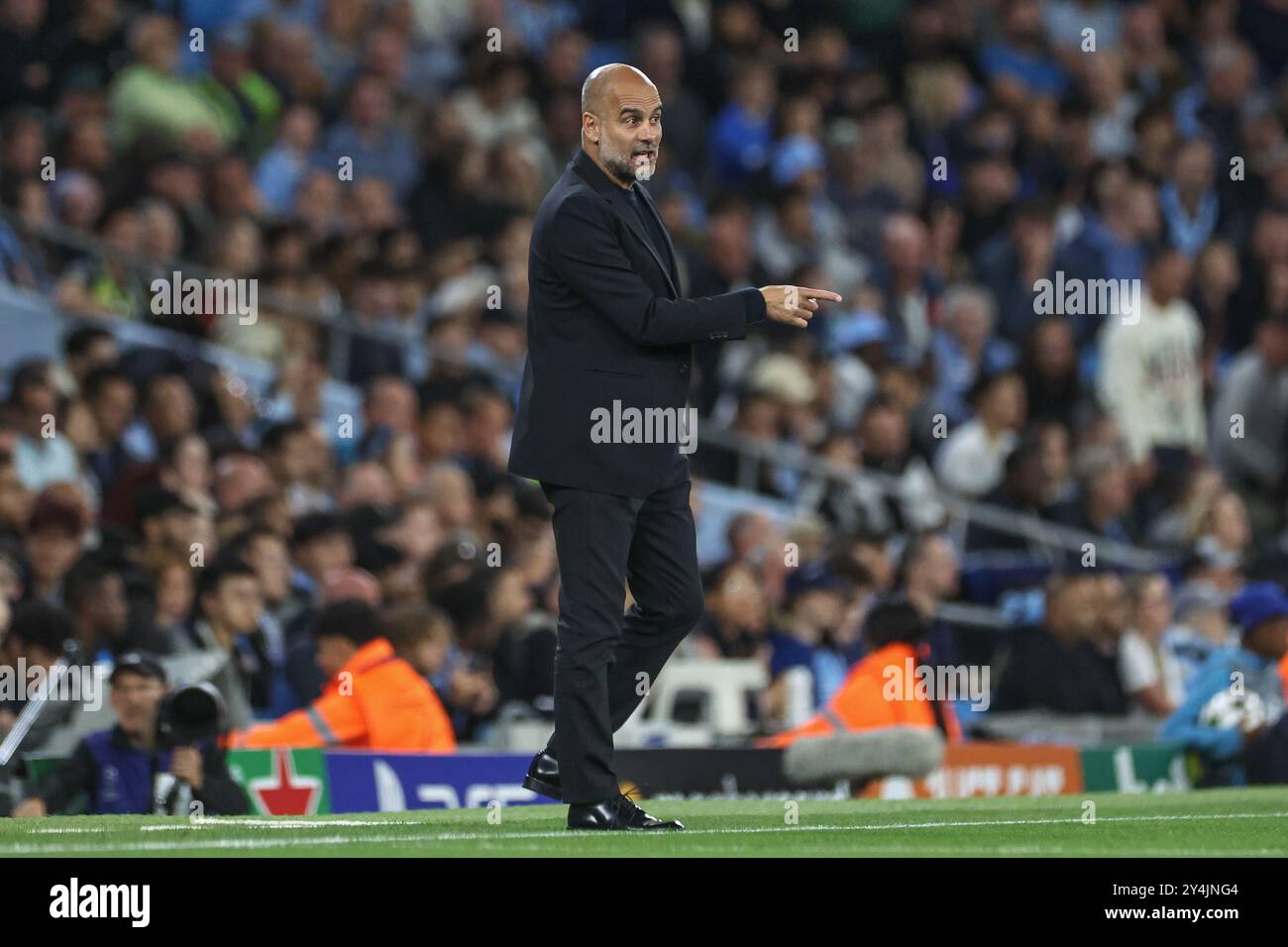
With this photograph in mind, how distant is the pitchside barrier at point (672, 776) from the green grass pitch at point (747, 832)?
0.64 metres

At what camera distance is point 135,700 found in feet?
31.4

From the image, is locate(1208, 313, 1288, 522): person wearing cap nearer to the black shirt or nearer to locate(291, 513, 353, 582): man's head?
locate(291, 513, 353, 582): man's head

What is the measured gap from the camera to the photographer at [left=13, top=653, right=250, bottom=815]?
9.39 meters

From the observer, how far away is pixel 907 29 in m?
20.3

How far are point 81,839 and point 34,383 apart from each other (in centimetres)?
614

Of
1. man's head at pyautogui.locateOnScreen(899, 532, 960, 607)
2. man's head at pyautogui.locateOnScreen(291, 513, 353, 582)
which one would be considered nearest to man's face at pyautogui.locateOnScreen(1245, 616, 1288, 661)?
man's head at pyautogui.locateOnScreen(899, 532, 960, 607)

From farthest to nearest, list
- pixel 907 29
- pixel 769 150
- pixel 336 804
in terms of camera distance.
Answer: pixel 907 29 < pixel 769 150 < pixel 336 804

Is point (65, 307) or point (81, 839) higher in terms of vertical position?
point (65, 307)

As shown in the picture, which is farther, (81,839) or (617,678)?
(617,678)

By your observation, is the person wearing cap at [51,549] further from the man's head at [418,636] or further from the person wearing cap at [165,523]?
the man's head at [418,636]

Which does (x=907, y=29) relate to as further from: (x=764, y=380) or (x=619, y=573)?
(x=619, y=573)

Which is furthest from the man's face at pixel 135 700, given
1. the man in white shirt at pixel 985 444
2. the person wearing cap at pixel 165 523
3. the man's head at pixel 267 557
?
the man in white shirt at pixel 985 444

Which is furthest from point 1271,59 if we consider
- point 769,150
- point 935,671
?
point 935,671

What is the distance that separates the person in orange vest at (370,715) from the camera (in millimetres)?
10734
